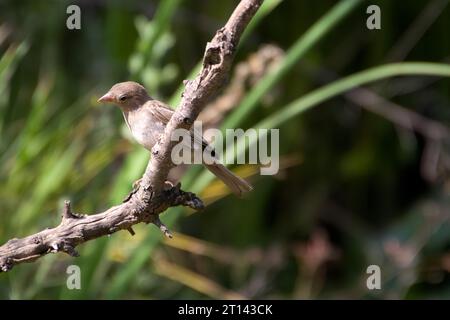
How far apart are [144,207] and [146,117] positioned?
558 mm

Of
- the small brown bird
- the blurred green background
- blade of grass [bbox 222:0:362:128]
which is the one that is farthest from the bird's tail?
the blurred green background

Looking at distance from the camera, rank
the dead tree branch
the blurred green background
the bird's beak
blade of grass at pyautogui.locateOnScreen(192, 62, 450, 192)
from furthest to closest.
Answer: the blurred green background, blade of grass at pyautogui.locateOnScreen(192, 62, 450, 192), the bird's beak, the dead tree branch

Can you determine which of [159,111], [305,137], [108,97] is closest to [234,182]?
[159,111]

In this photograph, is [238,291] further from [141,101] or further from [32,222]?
[141,101]

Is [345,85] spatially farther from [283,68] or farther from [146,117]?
[146,117]

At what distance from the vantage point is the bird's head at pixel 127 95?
2.65 meters

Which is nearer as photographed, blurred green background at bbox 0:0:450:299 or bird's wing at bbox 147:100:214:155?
bird's wing at bbox 147:100:214:155

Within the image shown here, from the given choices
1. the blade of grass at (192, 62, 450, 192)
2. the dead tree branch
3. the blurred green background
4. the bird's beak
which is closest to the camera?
the dead tree branch

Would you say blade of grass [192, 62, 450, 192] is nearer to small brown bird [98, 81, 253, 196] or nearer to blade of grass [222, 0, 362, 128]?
blade of grass [222, 0, 362, 128]

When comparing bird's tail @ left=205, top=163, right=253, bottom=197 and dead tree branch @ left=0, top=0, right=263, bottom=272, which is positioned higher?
bird's tail @ left=205, top=163, right=253, bottom=197

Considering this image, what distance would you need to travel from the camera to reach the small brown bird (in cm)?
264

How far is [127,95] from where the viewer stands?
2.67 metres

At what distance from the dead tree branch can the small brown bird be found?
451mm
